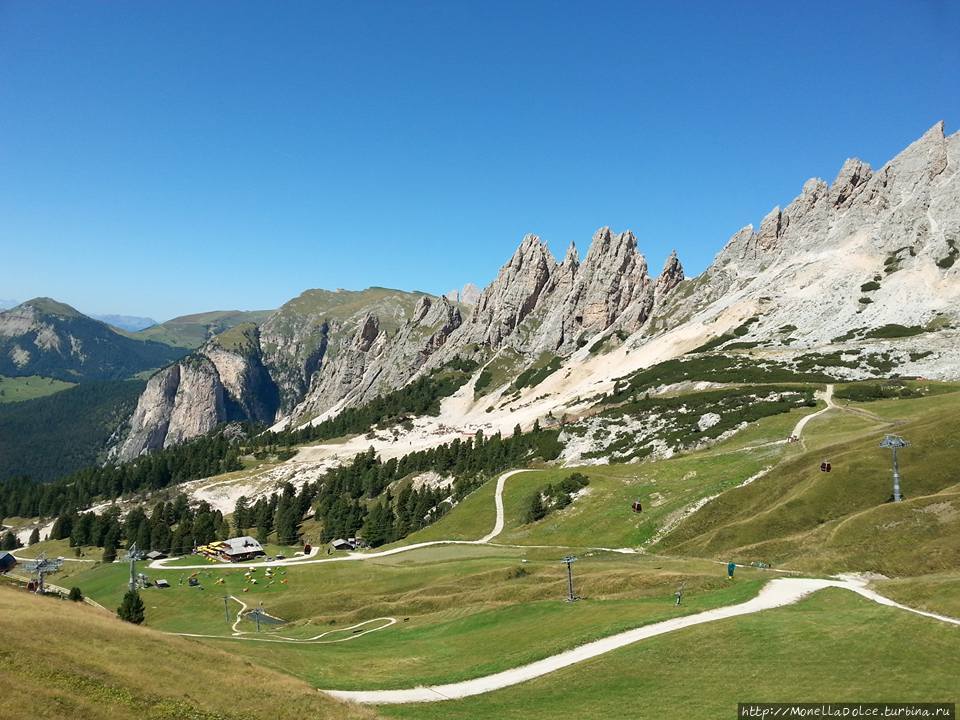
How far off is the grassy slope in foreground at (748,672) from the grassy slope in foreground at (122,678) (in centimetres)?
687

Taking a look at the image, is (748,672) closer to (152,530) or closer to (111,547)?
(152,530)

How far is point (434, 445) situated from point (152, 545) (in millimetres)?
79537

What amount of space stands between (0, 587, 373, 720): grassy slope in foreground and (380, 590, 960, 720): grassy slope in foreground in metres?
6.87

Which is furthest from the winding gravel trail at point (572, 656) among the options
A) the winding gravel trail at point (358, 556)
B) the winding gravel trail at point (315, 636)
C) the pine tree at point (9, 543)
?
the pine tree at point (9, 543)

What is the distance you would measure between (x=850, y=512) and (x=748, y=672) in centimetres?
3823

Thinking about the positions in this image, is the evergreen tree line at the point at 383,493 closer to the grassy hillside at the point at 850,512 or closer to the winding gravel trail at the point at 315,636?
the winding gravel trail at the point at 315,636

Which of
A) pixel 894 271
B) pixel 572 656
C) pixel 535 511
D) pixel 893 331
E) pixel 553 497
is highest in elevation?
pixel 894 271

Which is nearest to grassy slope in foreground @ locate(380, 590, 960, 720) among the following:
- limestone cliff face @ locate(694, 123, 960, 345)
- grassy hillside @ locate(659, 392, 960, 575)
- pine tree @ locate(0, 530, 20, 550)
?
grassy hillside @ locate(659, 392, 960, 575)

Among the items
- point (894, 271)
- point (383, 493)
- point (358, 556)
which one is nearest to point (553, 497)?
point (358, 556)

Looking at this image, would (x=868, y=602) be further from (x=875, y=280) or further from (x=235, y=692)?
(x=875, y=280)

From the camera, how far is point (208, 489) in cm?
18012

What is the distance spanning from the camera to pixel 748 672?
92.0ft

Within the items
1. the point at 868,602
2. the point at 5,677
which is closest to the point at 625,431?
the point at 868,602

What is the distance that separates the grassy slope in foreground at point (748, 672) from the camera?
25.3 m
